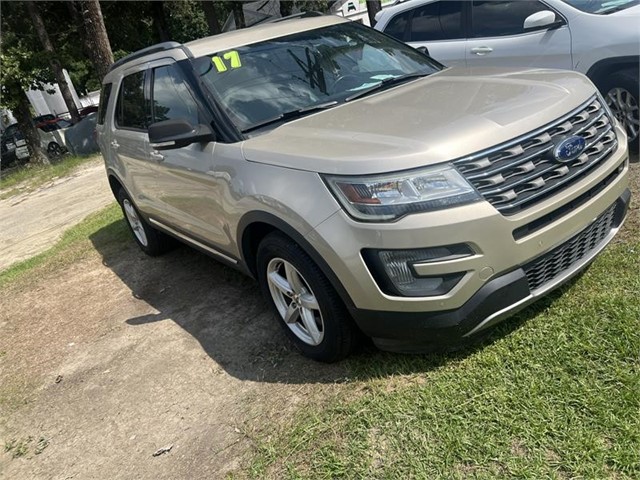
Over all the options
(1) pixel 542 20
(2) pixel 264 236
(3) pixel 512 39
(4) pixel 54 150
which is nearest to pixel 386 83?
(2) pixel 264 236

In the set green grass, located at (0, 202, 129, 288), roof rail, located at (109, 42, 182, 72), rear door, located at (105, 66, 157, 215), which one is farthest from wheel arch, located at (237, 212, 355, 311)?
green grass, located at (0, 202, 129, 288)

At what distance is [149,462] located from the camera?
285 cm

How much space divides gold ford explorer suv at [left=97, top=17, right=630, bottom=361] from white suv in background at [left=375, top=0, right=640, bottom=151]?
7.18 feet

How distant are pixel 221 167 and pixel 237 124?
28 cm

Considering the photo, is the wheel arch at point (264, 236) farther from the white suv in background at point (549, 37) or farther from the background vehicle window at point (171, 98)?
the white suv in background at point (549, 37)

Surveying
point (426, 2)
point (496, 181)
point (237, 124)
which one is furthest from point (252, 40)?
point (426, 2)

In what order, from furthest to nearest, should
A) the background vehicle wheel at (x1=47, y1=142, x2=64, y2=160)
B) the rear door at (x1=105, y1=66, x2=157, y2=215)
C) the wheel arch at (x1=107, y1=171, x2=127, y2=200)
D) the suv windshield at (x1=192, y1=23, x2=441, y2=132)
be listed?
1. the background vehicle wheel at (x1=47, y1=142, x2=64, y2=160)
2. the wheel arch at (x1=107, y1=171, x2=127, y2=200)
3. the rear door at (x1=105, y1=66, x2=157, y2=215)
4. the suv windshield at (x1=192, y1=23, x2=441, y2=132)

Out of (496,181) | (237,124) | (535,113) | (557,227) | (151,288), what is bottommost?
(151,288)

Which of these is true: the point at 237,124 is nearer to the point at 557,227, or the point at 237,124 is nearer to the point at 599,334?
the point at 557,227

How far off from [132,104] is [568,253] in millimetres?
3764

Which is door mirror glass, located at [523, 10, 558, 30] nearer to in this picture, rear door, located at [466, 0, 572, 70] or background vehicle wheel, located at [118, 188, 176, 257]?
rear door, located at [466, 0, 572, 70]

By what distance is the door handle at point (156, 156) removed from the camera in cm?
414

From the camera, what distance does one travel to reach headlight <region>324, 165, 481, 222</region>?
95.7 inches

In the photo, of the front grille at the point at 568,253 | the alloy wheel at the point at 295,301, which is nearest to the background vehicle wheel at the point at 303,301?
the alloy wheel at the point at 295,301
